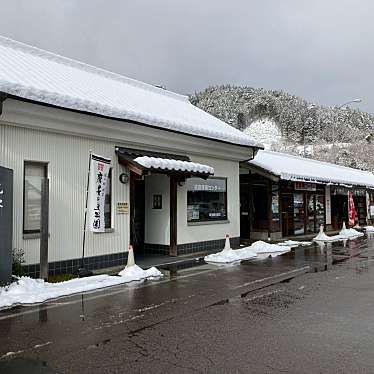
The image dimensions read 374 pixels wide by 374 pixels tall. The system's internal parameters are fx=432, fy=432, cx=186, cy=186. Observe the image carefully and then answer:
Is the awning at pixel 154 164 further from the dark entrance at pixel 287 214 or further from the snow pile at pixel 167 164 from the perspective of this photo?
the dark entrance at pixel 287 214

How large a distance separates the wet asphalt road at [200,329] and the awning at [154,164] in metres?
3.38

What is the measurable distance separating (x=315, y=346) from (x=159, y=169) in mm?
7506

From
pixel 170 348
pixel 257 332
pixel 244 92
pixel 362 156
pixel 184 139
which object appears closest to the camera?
pixel 170 348

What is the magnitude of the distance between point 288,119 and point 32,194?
61.4 metres

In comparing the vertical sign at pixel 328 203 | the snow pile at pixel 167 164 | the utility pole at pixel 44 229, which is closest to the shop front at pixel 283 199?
the vertical sign at pixel 328 203

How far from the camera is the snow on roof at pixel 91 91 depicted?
9.81m

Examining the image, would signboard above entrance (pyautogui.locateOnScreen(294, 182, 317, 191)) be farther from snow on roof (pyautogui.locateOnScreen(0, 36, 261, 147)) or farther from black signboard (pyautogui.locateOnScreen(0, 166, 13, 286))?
black signboard (pyautogui.locateOnScreen(0, 166, 13, 286))

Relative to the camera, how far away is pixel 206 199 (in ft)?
50.3

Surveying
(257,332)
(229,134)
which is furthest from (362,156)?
(257,332)


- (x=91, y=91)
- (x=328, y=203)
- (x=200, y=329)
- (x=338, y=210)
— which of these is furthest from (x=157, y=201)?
(x=338, y=210)

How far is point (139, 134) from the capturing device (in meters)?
12.2

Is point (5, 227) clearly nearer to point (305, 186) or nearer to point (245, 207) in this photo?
point (245, 207)

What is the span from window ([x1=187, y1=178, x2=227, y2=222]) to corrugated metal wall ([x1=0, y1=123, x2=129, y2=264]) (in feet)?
11.9

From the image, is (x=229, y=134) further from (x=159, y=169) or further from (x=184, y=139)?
(x=159, y=169)
